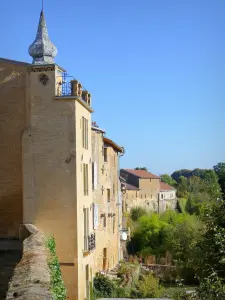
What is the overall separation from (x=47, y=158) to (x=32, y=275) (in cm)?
750

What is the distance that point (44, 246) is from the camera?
1641 centimetres

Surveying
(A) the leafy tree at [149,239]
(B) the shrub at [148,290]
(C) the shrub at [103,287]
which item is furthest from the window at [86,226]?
(A) the leafy tree at [149,239]

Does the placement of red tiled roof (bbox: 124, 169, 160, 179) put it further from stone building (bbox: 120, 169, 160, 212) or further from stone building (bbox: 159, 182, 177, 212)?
stone building (bbox: 159, 182, 177, 212)

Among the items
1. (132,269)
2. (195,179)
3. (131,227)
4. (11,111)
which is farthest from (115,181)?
(195,179)

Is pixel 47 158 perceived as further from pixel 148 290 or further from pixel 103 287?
pixel 148 290

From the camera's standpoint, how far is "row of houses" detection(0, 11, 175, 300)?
18.9 m

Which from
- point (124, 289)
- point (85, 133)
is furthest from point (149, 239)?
point (85, 133)

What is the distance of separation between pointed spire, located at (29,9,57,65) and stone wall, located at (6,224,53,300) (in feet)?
23.0

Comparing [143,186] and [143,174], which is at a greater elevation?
[143,174]

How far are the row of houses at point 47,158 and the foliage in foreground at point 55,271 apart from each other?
3.72ft

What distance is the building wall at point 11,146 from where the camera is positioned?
19734 millimetres

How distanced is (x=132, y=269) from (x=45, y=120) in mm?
16468

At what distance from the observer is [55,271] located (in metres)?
14.4

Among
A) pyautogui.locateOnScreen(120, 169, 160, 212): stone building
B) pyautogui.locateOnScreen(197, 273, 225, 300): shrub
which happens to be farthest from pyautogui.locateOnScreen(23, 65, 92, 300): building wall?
pyautogui.locateOnScreen(120, 169, 160, 212): stone building
